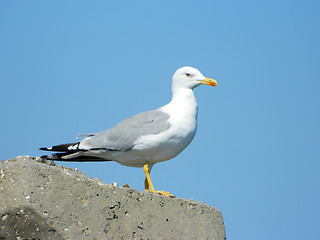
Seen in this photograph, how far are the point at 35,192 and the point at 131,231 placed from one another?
1336mm

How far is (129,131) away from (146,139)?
338 millimetres

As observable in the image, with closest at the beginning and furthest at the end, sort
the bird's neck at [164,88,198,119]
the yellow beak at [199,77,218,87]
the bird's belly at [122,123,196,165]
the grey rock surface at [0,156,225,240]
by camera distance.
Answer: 1. the grey rock surface at [0,156,225,240]
2. the bird's belly at [122,123,196,165]
3. the bird's neck at [164,88,198,119]
4. the yellow beak at [199,77,218,87]

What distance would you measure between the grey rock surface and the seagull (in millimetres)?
892

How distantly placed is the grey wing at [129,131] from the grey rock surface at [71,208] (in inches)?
50.7

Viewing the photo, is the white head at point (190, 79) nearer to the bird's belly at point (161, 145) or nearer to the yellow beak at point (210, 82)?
the yellow beak at point (210, 82)

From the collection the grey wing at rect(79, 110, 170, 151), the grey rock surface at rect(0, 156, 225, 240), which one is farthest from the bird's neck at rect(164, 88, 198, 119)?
the grey rock surface at rect(0, 156, 225, 240)

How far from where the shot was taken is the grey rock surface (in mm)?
6090

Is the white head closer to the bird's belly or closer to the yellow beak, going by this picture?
the yellow beak

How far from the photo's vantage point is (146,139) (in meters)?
8.00

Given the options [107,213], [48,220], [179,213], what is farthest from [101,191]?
[179,213]

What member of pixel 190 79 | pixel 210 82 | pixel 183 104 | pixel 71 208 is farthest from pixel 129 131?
pixel 71 208

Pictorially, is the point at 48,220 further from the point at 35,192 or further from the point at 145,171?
the point at 145,171

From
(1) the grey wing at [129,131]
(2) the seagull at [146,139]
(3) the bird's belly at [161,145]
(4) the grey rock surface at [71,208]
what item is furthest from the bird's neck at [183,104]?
(4) the grey rock surface at [71,208]

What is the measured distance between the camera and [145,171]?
8.24 meters
